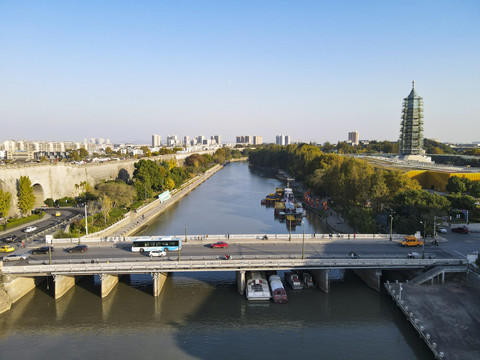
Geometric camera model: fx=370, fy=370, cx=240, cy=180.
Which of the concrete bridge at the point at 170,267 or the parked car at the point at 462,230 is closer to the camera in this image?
the concrete bridge at the point at 170,267

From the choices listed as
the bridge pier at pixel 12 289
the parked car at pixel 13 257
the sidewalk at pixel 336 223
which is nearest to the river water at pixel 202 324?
the bridge pier at pixel 12 289

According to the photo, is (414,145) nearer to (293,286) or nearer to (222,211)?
(222,211)

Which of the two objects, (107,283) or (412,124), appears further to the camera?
(412,124)

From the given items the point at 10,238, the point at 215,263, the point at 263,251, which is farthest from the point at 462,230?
the point at 10,238

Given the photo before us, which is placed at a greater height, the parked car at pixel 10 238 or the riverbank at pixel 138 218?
the parked car at pixel 10 238

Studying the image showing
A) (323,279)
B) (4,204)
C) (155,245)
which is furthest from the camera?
(4,204)

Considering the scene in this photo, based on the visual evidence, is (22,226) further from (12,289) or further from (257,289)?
(257,289)

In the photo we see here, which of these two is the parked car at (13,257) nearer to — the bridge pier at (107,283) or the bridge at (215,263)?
the bridge at (215,263)
